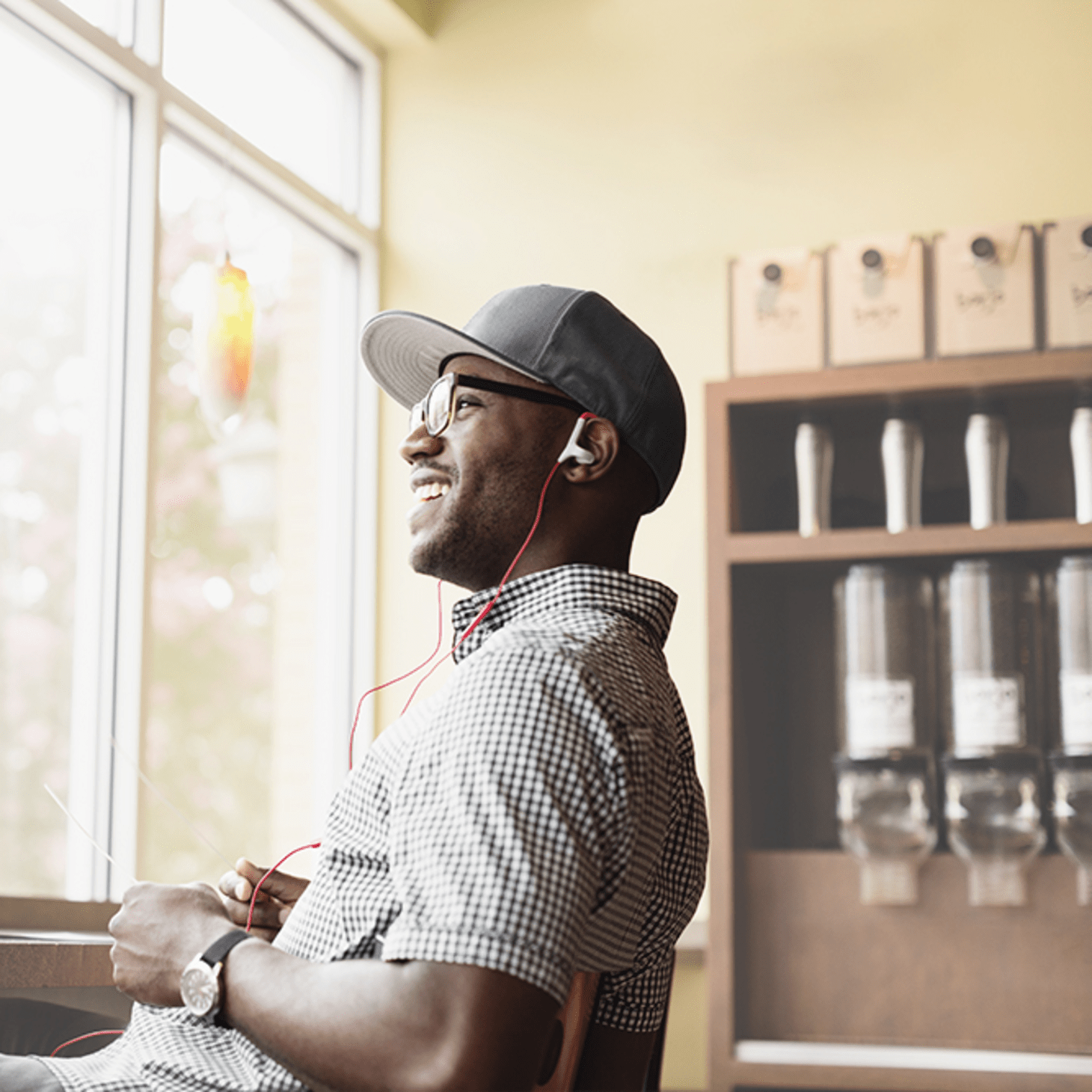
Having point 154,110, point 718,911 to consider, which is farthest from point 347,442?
point 718,911

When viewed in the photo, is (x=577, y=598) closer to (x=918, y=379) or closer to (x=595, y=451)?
(x=595, y=451)

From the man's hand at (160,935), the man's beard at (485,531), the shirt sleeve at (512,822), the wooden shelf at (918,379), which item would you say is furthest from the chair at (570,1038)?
the wooden shelf at (918,379)

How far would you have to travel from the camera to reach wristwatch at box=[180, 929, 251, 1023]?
985mm

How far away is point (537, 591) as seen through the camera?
1202 mm

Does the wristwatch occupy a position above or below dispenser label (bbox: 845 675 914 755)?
below

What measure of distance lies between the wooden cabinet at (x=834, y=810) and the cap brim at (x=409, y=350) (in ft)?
2.57

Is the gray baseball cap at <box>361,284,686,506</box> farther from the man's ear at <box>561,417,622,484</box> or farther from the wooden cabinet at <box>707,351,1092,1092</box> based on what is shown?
the wooden cabinet at <box>707,351,1092,1092</box>

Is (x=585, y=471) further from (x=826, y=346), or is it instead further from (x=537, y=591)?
(x=826, y=346)

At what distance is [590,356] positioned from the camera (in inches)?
51.2

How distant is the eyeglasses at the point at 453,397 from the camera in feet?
4.32

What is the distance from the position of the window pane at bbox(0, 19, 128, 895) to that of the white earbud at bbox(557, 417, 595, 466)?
1366mm

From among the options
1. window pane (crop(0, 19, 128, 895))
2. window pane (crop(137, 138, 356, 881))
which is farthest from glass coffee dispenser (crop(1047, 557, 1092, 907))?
window pane (crop(0, 19, 128, 895))

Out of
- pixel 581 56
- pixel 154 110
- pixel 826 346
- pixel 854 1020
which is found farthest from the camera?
pixel 581 56

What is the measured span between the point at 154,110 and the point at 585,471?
5.53 feet
